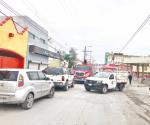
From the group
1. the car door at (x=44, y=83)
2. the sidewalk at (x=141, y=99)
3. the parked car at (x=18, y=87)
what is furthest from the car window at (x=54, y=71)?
the parked car at (x=18, y=87)

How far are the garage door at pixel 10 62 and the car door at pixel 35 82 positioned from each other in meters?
7.33

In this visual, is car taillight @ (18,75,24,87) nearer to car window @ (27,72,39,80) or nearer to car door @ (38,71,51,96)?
car window @ (27,72,39,80)

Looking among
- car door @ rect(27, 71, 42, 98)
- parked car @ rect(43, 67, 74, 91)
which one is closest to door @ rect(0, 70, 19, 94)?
car door @ rect(27, 71, 42, 98)

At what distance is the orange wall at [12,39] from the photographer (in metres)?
17.8

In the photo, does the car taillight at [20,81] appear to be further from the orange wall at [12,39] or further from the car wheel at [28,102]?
the orange wall at [12,39]

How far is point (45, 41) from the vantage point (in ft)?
129

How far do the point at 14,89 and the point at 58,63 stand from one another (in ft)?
147

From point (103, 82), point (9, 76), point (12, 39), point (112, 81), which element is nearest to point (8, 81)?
point (9, 76)

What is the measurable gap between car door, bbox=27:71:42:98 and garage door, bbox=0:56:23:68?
7331 millimetres

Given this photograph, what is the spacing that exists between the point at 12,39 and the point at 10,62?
195cm

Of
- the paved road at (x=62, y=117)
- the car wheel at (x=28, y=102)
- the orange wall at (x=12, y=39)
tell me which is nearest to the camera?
the paved road at (x=62, y=117)

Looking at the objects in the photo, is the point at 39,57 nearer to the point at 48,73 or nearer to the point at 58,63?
the point at 48,73

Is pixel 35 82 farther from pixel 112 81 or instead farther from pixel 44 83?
pixel 112 81

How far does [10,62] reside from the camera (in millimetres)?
20125
